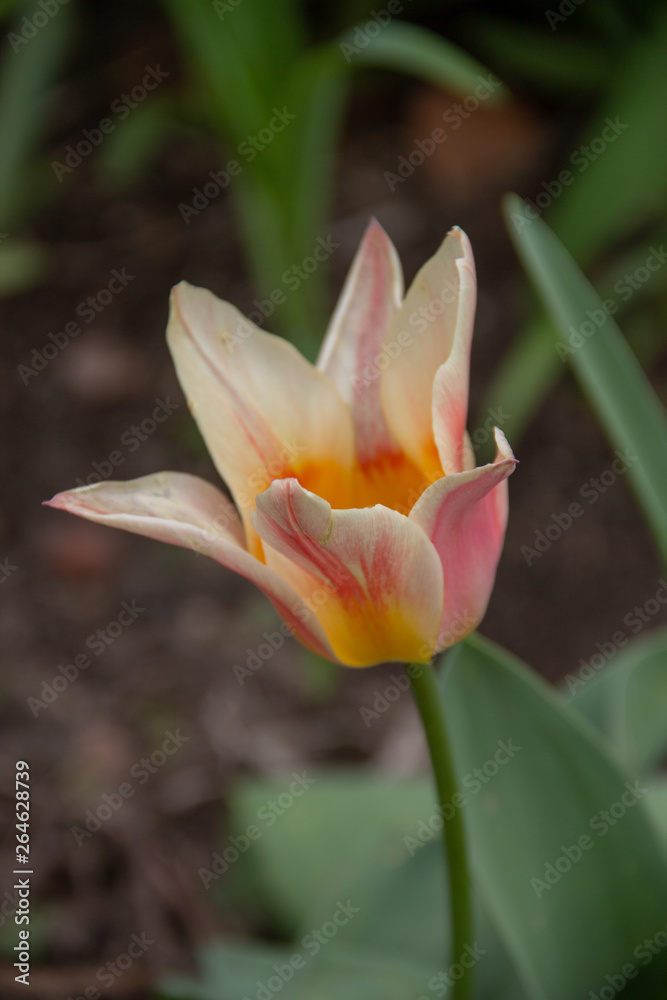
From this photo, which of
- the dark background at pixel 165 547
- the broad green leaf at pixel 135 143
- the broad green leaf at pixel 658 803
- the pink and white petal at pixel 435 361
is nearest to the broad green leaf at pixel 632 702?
the broad green leaf at pixel 658 803

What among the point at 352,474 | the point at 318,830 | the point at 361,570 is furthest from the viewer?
the point at 318,830

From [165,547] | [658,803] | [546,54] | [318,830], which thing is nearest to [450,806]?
[658,803]

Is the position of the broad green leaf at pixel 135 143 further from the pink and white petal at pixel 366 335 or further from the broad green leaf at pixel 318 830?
the pink and white petal at pixel 366 335

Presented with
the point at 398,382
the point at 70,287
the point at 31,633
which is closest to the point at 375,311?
the point at 398,382

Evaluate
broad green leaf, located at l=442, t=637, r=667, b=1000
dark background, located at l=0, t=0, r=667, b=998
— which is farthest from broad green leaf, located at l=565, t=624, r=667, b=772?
dark background, located at l=0, t=0, r=667, b=998

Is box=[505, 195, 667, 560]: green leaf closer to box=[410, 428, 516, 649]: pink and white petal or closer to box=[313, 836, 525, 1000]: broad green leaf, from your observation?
box=[410, 428, 516, 649]: pink and white petal

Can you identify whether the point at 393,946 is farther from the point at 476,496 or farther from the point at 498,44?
the point at 498,44

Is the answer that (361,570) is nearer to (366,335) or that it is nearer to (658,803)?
(366,335)
